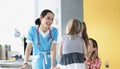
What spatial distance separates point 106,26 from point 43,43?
3.85 feet

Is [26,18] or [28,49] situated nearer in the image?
[28,49]

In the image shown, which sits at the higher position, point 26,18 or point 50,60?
point 26,18

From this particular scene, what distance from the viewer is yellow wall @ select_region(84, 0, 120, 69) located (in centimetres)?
357

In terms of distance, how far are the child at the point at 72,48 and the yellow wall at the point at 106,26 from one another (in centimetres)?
88

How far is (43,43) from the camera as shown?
9.18ft

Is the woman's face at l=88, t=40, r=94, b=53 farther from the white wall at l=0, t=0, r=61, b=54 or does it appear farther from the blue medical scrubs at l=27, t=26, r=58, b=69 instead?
the white wall at l=0, t=0, r=61, b=54

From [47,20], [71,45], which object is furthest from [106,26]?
[47,20]

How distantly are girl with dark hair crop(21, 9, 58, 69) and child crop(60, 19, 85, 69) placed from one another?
0.43 feet

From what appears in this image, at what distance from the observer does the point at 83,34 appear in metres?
2.99

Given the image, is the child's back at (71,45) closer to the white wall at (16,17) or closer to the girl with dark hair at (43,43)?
the girl with dark hair at (43,43)

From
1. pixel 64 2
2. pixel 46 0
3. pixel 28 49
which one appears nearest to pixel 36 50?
pixel 28 49

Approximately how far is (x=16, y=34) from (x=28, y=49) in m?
2.47

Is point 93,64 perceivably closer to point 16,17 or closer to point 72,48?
point 72,48

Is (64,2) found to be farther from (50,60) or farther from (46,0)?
(50,60)
